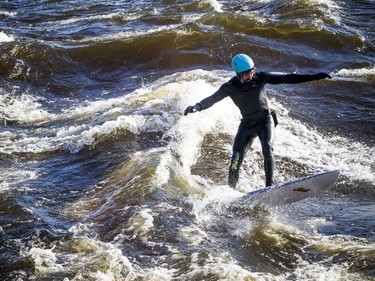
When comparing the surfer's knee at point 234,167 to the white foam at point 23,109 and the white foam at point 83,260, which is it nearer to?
the white foam at point 83,260

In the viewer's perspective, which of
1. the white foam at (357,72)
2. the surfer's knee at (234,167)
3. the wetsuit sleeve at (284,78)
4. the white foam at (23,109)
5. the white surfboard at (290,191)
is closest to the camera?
the white surfboard at (290,191)

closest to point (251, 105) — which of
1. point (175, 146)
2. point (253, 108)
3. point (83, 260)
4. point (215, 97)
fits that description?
point (253, 108)

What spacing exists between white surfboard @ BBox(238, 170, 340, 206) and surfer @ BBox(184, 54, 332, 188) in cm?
29

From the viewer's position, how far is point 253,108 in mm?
8422

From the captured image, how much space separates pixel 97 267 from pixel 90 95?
29.3ft

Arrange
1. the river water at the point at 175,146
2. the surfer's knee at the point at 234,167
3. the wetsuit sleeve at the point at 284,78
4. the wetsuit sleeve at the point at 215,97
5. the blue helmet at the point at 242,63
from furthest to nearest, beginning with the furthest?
the surfer's knee at the point at 234,167 → the wetsuit sleeve at the point at 215,97 → the wetsuit sleeve at the point at 284,78 → the blue helmet at the point at 242,63 → the river water at the point at 175,146

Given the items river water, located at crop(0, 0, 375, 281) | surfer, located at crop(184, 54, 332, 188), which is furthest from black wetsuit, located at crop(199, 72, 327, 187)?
river water, located at crop(0, 0, 375, 281)

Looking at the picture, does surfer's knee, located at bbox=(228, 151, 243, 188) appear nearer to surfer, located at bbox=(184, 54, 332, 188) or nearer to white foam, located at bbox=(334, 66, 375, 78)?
surfer, located at bbox=(184, 54, 332, 188)

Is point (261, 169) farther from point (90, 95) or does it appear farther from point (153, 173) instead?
point (90, 95)

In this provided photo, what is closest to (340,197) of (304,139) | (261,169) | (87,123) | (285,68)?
(261,169)

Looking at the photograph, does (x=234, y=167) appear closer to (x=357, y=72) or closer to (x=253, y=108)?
(x=253, y=108)

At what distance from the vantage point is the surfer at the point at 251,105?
26.8ft

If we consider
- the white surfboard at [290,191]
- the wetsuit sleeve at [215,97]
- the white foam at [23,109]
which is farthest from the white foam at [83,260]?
the white foam at [23,109]

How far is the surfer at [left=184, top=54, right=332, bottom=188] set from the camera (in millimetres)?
8156
